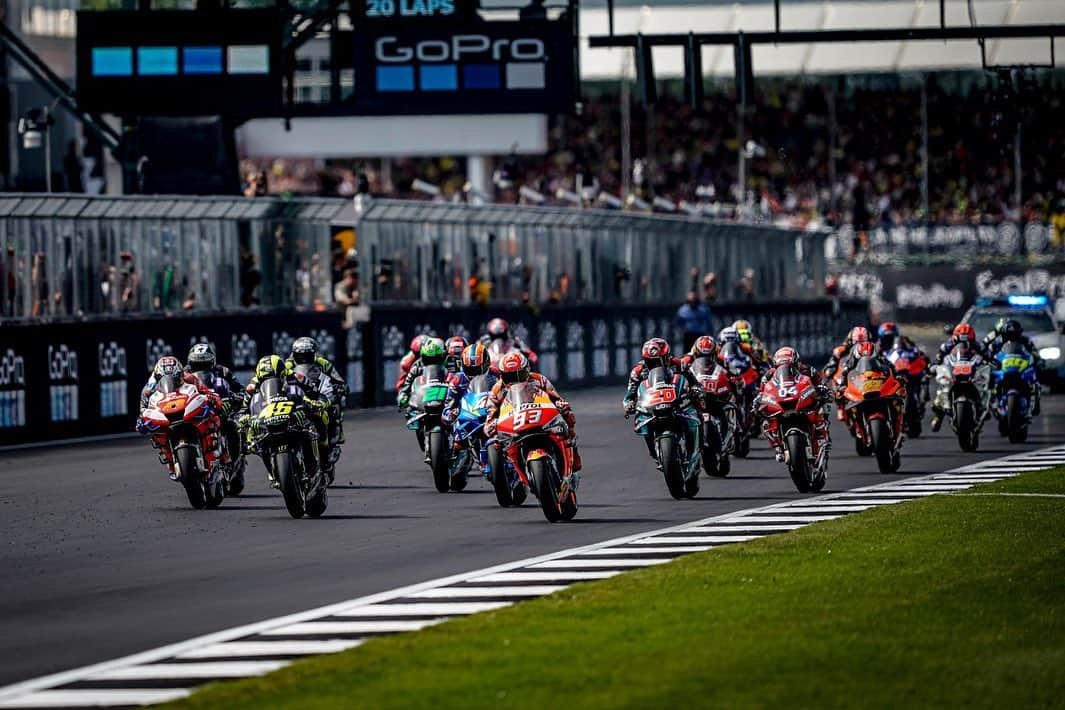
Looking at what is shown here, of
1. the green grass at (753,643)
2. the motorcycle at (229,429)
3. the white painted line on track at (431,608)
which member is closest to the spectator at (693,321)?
the motorcycle at (229,429)

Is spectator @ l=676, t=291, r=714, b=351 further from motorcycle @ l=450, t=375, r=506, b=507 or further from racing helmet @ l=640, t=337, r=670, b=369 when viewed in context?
racing helmet @ l=640, t=337, r=670, b=369

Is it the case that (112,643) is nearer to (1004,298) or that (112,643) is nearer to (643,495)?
(643,495)

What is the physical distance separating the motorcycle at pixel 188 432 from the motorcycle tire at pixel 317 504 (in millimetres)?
1369

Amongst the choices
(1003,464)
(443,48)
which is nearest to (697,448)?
(1003,464)

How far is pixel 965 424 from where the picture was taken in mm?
27875

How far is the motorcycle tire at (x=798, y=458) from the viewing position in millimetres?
22234

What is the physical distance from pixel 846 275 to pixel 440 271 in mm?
33086

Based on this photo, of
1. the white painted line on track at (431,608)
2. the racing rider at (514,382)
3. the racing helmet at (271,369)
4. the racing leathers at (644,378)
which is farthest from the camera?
the racing leathers at (644,378)

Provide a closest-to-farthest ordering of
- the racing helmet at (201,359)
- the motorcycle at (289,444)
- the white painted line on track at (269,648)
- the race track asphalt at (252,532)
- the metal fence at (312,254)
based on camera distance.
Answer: the white painted line on track at (269,648) < the race track asphalt at (252,532) < the motorcycle at (289,444) < the racing helmet at (201,359) < the metal fence at (312,254)

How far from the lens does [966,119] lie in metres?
76.6

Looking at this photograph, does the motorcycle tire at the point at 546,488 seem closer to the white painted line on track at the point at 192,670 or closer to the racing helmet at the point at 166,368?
the racing helmet at the point at 166,368

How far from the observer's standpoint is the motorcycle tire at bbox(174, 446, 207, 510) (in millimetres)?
20938

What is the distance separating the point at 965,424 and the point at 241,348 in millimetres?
12452

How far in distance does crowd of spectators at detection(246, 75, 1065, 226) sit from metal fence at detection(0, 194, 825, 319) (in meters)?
17.0
